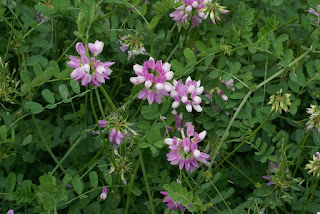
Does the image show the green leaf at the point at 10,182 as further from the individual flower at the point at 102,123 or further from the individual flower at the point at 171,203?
the individual flower at the point at 171,203

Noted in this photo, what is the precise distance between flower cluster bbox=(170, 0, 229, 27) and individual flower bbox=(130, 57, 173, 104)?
→ 46cm

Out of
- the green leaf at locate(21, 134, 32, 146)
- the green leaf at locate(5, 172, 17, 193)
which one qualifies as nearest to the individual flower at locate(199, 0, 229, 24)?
the green leaf at locate(21, 134, 32, 146)

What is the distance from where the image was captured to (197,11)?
219 centimetres

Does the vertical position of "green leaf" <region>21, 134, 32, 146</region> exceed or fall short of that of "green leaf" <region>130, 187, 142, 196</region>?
→ it exceeds it

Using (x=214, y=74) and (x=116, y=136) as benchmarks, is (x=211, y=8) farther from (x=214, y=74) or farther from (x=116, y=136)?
(x=116, y=136)

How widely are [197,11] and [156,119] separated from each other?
49cm

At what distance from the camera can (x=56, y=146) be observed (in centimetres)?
246

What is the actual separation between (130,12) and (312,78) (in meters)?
0.89

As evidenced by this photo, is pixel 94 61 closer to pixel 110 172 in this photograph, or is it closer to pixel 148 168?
pixel 110 172

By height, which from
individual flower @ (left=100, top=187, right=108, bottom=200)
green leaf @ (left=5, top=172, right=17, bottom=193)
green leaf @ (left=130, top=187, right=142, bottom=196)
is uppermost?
green leaf @ (left=5, top=172, right=17, bottom=193)

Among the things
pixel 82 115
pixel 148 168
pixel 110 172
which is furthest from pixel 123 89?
pixel 110 172

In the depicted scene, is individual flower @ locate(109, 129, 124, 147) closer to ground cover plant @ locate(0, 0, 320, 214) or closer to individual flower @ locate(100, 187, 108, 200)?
ground cover plant @ locate(0, 0, 320, 214)

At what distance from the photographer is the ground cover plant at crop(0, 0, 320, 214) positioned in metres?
1.85

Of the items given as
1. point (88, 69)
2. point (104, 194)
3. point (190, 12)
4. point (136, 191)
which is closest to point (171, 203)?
point (136, 191)
